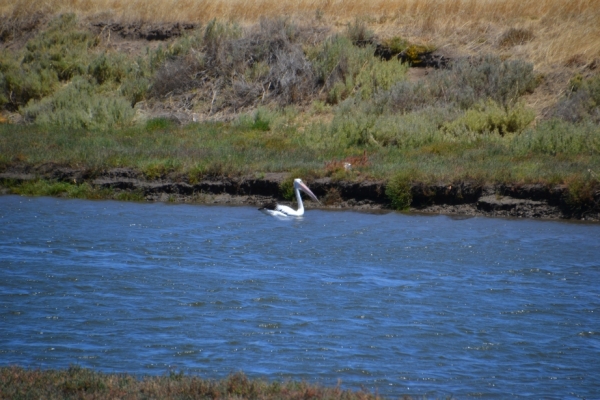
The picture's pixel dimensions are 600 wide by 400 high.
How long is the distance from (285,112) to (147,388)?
19.3 meters

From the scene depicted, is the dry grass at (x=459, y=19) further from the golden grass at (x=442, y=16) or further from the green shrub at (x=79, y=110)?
the green shrub at (x=79, y=110)

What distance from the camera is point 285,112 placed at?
25234 mm

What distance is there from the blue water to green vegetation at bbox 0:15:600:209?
255cm

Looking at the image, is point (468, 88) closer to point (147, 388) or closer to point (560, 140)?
point (560, 140)

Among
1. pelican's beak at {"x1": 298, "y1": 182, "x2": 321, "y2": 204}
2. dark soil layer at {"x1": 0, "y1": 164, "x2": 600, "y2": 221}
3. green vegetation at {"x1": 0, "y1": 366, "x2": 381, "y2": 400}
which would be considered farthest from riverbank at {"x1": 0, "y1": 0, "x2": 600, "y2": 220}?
green vegetation at {"x1": 0, "y1": 366, "x2": 381, "y2": 400}

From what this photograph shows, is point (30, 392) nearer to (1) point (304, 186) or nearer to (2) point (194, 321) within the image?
(2) point (194, 321)

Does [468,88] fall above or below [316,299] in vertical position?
above

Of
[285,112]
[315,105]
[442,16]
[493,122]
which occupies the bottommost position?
[285,112]

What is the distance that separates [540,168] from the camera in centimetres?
1678

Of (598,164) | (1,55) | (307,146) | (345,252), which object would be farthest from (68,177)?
(1,55)

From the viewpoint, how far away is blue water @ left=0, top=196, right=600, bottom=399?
786 cm

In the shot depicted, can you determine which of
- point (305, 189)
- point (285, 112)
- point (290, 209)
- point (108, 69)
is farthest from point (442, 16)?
point (290, 209)

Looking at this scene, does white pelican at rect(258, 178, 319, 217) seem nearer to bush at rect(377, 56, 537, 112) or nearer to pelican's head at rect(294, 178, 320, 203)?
pelican's head at rect(294, 178, 320, 203)

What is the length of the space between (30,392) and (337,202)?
11.7 metres
